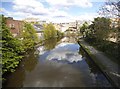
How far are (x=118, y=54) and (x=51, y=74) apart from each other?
7.98 m

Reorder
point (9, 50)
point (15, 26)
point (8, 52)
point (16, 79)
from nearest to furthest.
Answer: point (8, 52) → point (9, 50) → point (16, 79) → point (15, 26)

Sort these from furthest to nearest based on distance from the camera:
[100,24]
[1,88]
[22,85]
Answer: [100,24] → [22,85] → [1,88]

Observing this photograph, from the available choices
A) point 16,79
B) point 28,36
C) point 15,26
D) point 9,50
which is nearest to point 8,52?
point 9,50

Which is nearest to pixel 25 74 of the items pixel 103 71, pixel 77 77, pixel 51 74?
pixel 51 74

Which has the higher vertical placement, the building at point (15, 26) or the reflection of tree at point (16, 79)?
the building at point (15, 26)

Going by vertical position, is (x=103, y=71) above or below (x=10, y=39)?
below

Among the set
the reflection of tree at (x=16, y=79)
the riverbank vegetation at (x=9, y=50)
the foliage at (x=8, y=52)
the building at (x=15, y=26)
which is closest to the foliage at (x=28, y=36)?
the building at (x=15, y=26)

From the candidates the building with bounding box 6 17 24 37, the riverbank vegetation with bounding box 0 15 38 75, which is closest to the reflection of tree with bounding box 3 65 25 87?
the riverbank vegetation with bounding box 0 15 38 75

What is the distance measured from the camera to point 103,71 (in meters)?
18.1

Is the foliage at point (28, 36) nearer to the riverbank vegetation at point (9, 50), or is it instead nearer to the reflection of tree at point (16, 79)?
the riverbank vegetation at point (9, 50)

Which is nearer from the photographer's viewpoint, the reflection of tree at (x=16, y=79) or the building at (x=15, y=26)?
the reflection of tree at (x=16, y=79)

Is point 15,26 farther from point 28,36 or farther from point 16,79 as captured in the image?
point 16,79

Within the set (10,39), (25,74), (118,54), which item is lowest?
(25,74)

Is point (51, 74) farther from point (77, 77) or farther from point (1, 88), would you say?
point (1, 88)
